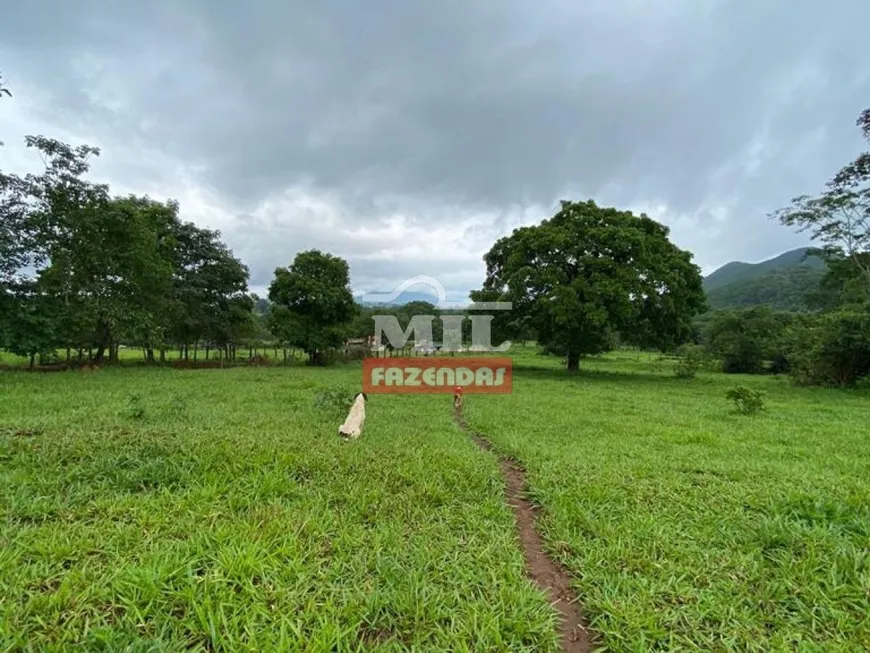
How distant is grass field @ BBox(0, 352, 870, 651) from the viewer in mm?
1938

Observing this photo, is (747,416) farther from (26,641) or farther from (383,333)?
(383,333)

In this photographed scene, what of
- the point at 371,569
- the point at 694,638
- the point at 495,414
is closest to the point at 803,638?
the point at 694,638

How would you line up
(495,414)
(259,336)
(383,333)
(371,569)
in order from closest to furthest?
(371,569) → (495,414) → (383,333) → (259,336)

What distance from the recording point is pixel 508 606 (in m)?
2.15

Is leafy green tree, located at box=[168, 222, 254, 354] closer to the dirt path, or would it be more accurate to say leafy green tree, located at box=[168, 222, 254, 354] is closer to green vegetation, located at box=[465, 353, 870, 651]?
green vegetation, located at box=[465, 353, 870, 651]

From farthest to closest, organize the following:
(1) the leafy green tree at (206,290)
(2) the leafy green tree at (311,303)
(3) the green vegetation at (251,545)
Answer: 1. (2) the leafy green tree at (311,303)
2. (1) the leafy green tree at (206,290)
3. (3) the green vegetation at (251,545)

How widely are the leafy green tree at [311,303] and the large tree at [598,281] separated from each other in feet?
26.8

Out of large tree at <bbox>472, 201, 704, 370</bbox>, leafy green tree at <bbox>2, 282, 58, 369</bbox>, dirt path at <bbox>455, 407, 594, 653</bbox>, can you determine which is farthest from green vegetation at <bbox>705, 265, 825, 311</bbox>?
leafy green tree at <bbox>2, 282, 58, 369</bbox>

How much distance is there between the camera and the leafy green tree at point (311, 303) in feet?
64.8

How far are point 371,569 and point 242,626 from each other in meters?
0.75

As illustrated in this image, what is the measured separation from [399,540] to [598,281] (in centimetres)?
1349

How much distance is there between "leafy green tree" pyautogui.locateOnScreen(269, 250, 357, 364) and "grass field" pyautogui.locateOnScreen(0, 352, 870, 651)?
564 inches
